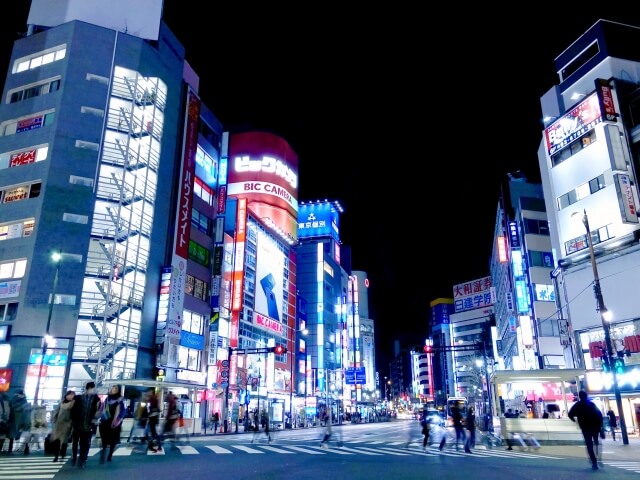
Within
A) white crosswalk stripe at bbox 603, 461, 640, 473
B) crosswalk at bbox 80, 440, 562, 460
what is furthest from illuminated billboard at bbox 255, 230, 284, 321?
white crosswalk stripe at bbox 603, 461, 640, 473

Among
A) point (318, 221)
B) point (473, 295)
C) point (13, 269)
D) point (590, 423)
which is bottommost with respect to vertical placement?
point (590, 423)

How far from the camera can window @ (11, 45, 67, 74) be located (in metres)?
42.8

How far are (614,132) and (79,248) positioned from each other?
130 feet

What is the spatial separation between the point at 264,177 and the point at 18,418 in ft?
213

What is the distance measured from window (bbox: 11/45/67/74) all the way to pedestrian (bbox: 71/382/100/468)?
39890mm

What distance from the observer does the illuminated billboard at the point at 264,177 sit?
3036 inches

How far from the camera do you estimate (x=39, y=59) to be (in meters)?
43.5

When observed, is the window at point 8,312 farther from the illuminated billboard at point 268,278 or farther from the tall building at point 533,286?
the tall building at point 533,286

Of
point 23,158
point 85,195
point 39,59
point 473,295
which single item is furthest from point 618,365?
point 473,295

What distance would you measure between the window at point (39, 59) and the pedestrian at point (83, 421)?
39890mm

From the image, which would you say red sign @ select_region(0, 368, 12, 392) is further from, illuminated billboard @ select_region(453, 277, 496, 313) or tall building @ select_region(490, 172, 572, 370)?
illuminated billboard @ select_region(453, 277, 496, 313)

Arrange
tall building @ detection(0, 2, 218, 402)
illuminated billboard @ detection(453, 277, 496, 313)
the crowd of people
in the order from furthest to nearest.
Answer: illuminated billboard @ detection(453, 277, 496, 313)
tall building @ detection(0, 2, 218, 402)
the crowd of people

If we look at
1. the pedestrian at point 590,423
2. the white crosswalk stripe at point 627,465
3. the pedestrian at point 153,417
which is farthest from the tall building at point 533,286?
the pedestrian at point 153,417

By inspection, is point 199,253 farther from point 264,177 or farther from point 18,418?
point 18,418
